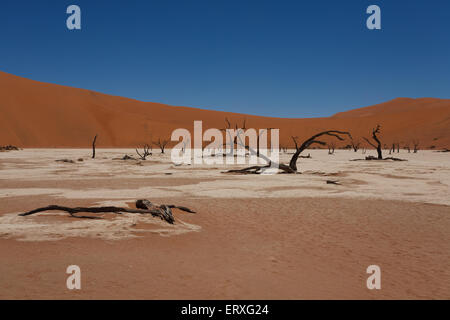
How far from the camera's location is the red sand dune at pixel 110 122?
212 feet

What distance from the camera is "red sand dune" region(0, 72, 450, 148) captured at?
64625 mm

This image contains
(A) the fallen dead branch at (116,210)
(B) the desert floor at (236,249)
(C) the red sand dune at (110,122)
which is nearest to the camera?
(B) the desert floor at (236,249)

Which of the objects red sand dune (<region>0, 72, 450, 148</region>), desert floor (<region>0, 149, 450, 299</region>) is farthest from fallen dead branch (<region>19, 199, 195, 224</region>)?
red sand dune (<region>0, 72, 450, 148</region>)

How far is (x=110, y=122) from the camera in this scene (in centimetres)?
8062

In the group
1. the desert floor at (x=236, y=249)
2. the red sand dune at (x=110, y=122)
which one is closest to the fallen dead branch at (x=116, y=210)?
the desert floor at (x=236, y=249)

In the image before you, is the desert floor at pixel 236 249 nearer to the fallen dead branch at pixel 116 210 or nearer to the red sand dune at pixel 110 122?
the fallen dead branch at pixel 116 210

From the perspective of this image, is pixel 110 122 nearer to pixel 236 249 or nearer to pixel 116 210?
pixel 116 210

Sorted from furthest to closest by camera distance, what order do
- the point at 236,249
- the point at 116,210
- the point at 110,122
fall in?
the point at 110,122 < the point at 116,210 < the point at 236,249

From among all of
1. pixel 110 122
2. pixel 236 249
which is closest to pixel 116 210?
pixel 236 249

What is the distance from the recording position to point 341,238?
599 cm

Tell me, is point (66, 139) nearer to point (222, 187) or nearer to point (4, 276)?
point (222, 187)

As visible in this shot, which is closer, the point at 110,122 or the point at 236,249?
the point at 236,249

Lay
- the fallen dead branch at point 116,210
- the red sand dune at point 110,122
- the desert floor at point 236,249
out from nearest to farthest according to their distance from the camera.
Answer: the desert floor at point 236,249
the fallen dead branch at point 116,210
the red sand dune at point 110,122
